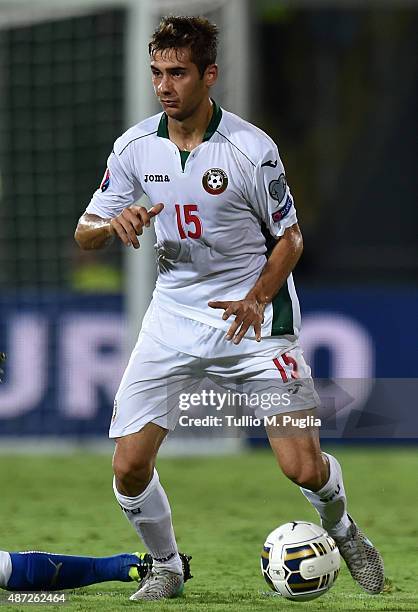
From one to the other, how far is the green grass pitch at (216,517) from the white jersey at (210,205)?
113 cm

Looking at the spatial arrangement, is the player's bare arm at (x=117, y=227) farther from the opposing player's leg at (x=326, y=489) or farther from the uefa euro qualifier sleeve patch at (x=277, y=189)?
the opposing player's leg at (x=326, y=489)

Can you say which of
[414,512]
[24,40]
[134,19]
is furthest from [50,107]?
[414,512]

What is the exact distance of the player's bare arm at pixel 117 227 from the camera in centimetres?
563

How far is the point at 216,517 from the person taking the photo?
28.8ft

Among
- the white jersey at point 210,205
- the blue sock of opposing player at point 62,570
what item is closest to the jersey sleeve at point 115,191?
the white jersey at point 210,205

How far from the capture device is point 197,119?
6012 millimetres

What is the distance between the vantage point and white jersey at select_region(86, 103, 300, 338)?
19.5ft

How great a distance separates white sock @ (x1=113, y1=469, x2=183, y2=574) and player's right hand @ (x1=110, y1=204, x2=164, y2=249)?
1.08 m

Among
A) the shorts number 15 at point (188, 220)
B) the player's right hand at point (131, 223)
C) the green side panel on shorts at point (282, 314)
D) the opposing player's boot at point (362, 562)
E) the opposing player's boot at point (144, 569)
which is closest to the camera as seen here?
the player's right hand at point (131, 223)

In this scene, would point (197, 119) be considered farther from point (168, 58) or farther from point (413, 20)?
point (413, 20)

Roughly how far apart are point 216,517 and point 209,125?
3.36 metres

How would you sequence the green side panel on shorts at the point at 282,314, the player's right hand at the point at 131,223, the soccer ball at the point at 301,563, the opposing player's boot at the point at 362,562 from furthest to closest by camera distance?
the opposing player's boot at the point at 362,562, the green side panel on shorts at the point at 282,314, the soccer ball at the point at 301,563, the player's right hand at the point at 131,223

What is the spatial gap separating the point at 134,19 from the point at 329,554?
6.73 m

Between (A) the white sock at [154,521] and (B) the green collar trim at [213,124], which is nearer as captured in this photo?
(B) the green collar trim at [213,124]
